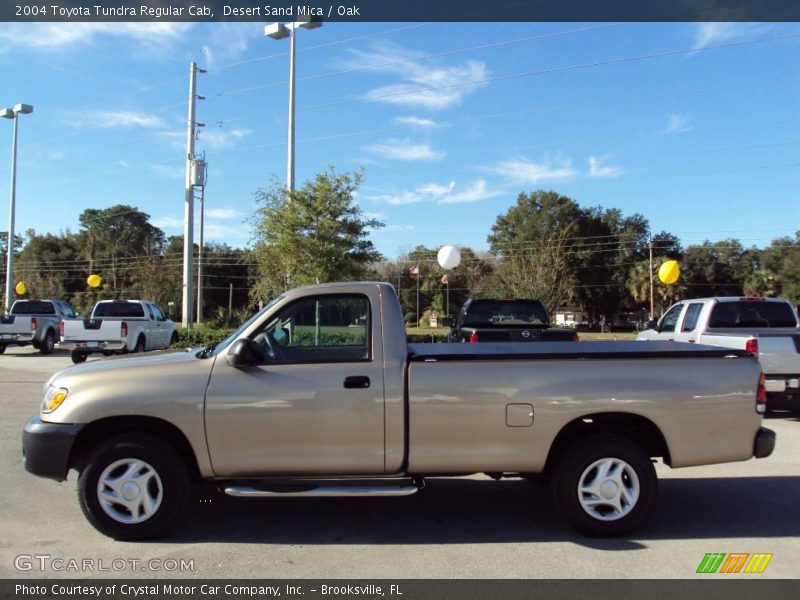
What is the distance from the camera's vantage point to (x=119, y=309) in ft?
64.9

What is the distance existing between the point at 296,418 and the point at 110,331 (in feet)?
50.3

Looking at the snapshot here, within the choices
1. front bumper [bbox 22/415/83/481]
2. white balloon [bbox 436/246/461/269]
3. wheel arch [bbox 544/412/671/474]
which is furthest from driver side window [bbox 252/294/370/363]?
white balloon [bbox 436/246/461/269]

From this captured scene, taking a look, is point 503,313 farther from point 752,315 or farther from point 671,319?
point 752,315

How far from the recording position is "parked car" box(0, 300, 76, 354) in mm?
22781

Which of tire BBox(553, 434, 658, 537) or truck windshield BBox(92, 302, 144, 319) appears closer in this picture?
tire BBox(553, 434, 658, 537)

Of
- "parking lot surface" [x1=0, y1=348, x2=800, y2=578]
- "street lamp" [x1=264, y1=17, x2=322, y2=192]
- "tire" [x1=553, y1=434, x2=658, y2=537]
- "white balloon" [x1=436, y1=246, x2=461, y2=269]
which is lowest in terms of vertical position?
"parking lot surface" [x1=0, y1=348, x2=800, y2=578]

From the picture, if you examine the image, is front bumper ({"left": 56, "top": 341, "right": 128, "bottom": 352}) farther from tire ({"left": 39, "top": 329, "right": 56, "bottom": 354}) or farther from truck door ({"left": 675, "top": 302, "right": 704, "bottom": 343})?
truck door ({"left": 675, "top": 302, "right": 704, "bottom": 343})

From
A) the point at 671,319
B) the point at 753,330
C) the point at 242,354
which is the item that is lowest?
the point at 242,354

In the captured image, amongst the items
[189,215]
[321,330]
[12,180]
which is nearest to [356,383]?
[321,330]

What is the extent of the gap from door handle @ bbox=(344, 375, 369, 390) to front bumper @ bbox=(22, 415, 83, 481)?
1.95 m

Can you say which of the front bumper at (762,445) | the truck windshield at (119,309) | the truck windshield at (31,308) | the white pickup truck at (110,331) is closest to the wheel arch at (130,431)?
the front bumper at (762,445)
